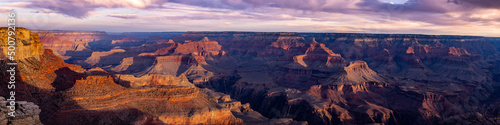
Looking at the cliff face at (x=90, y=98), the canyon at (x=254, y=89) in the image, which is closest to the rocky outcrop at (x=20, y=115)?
the canyon at (x=254, y=89)

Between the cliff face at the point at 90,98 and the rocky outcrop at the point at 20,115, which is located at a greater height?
the rocky outcrop at the point at 20,115

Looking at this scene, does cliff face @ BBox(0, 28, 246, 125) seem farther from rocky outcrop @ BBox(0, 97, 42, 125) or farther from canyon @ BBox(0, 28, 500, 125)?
rocky outcrop @ BBox(0, 97, 42, 125)

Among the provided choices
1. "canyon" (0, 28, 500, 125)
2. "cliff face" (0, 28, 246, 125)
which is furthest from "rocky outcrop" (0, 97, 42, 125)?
"cliff face" (0, 28, 246, 125)

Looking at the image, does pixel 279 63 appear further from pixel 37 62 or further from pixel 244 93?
pixel 37 62

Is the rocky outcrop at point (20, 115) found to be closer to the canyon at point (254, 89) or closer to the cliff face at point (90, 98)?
the canyon at point (254, 89)

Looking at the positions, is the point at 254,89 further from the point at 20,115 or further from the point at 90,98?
the point at 20,115

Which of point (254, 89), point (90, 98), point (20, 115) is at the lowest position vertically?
point (254, 89)

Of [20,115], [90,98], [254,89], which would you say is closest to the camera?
[20,115]

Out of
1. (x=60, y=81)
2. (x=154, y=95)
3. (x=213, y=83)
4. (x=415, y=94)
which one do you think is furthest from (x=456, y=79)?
(x=60, y=81)

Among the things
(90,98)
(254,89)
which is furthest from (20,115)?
(254,89)
